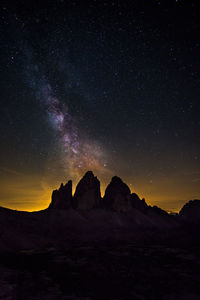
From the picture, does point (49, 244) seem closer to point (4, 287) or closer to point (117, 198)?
point (4, 287)

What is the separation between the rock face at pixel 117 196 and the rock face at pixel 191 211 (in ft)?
275

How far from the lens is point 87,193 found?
104938 mm

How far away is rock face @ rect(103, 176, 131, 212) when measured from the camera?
109 m

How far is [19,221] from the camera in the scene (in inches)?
2362

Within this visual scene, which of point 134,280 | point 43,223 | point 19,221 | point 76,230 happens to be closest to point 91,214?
point 76,230

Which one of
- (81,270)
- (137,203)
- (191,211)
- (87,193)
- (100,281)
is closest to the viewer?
(100,281)

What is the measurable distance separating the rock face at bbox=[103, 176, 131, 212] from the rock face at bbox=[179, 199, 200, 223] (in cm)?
8387

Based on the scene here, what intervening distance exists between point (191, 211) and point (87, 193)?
126 meters

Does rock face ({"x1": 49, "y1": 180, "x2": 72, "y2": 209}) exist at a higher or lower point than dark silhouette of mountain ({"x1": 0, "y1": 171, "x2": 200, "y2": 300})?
higher

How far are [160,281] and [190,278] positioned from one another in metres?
4.57

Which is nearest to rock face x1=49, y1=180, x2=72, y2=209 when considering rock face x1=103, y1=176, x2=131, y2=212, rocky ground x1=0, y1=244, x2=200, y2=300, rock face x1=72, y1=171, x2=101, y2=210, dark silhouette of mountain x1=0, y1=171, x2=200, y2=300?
rock face x1=72, y1=171, x2=101, y2=210

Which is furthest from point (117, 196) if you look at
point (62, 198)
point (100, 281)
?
point (100, 281)

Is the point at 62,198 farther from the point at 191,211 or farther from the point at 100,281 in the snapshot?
the point at 191,211

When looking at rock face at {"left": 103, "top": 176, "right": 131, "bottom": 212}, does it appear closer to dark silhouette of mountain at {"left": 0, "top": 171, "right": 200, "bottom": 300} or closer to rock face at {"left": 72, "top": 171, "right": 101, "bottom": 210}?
rock face at {"left": 72, "top": 171, "right": 101, "bottom": 210}
